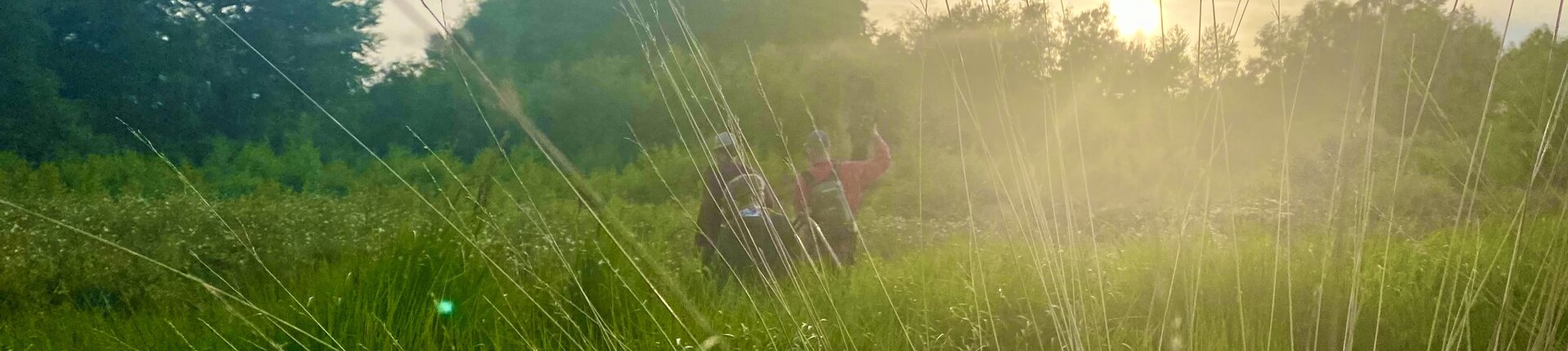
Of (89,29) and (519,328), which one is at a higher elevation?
(89,29)

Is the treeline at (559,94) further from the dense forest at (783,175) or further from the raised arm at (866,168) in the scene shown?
the raised arm at (866,168)

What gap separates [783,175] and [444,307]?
5.94 metres

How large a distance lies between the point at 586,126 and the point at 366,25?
462 cm

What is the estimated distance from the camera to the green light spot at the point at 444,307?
254cm

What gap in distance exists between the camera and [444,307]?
259cm

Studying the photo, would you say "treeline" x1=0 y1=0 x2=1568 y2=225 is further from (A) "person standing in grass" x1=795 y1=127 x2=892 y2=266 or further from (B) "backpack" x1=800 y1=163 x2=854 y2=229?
(B) "backpack" x1=800 y1=163 x2=854 y2=229

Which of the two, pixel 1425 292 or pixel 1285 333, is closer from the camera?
pixel 1285 333

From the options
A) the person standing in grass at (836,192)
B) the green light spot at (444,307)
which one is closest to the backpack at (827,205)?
the person standing in grass at (836,192)

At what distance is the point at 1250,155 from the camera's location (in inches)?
431

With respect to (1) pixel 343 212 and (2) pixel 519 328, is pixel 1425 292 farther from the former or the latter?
(1) pixel 343 212

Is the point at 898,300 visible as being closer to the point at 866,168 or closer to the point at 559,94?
the point at 866,168

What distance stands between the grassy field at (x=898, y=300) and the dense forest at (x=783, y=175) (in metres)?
0.02

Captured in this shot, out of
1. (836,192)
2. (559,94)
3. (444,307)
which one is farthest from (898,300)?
(559,94)

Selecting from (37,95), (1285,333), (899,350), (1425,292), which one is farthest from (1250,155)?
(37,95)
